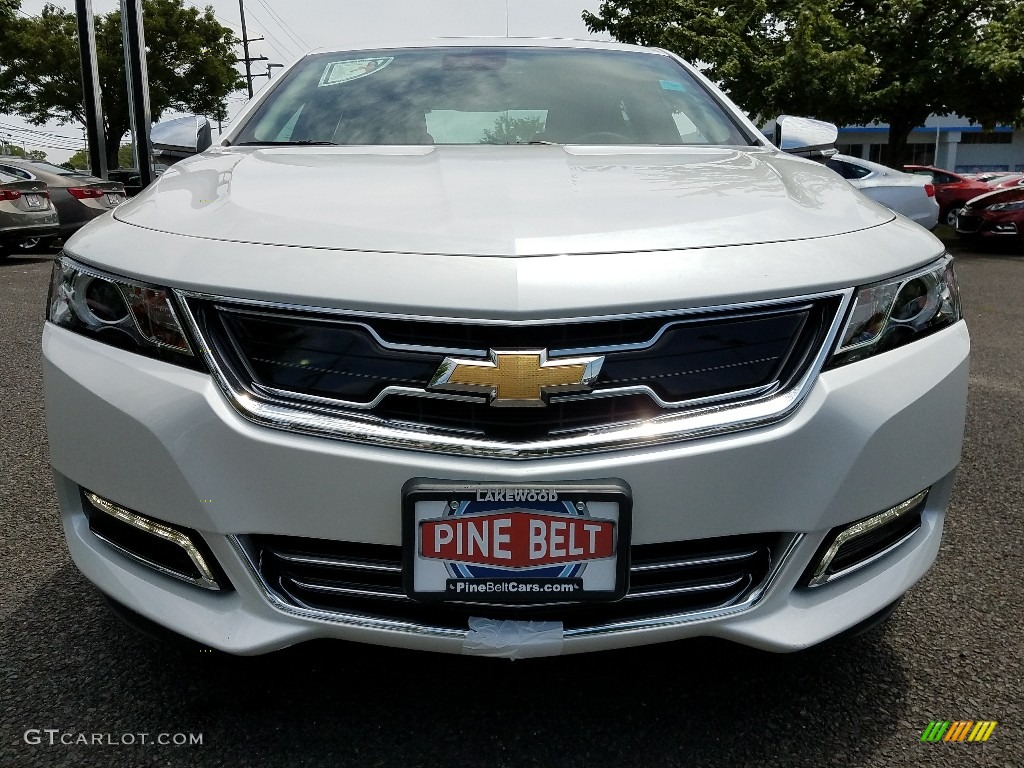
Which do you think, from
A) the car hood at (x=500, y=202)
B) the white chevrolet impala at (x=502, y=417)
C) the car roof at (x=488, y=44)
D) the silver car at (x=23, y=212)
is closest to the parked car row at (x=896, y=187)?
the car roof at (x=488, y=44)

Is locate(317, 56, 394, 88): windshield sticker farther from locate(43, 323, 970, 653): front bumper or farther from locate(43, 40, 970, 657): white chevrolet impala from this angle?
locate(43, 323, 970, 653): front bumper

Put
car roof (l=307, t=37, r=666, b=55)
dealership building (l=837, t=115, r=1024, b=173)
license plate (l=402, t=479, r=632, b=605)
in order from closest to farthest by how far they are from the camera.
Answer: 1. license plate (l=402, t=479, r=632, b=605)
2. car roof (l=307, t=37, r=666, b=55)
3. dealership building (l=837, t=115, r=1024, b=173)

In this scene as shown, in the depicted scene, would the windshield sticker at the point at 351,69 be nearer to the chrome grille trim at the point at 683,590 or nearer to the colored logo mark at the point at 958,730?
the chrome grille trim at the point at 683,590

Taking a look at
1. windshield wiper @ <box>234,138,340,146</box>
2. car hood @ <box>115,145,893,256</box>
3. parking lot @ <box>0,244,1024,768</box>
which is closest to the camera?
car hood @ <box>115,145,893,256</box>

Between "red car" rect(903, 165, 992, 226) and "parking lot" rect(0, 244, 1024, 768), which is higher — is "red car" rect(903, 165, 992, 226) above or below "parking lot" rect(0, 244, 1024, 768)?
below

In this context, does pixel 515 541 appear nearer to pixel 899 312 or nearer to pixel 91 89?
pixel 899 312

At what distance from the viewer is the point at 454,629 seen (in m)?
1.47

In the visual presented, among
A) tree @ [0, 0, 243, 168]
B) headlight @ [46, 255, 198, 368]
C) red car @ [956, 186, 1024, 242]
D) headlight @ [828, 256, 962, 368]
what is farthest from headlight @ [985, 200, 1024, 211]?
tree @ [0, 0, 243, 168]

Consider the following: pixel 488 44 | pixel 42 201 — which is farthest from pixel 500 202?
pixel 42 201

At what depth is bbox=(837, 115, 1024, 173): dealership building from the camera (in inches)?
2094

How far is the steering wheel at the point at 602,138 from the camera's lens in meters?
2.53

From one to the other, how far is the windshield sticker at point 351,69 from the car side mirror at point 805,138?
123cm

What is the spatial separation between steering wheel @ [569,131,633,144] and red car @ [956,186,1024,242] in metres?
12.9

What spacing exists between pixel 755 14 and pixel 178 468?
738 inches
